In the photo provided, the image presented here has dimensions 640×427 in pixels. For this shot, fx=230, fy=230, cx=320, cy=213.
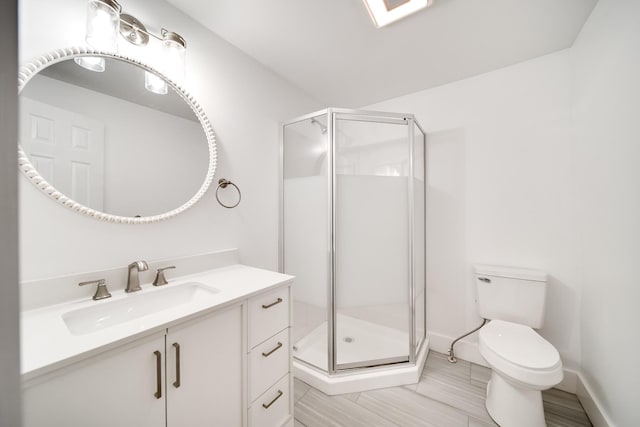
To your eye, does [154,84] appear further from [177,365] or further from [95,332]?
[177,365]

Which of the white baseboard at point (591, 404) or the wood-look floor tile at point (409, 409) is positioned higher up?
the white baseboard at point (591, 404)

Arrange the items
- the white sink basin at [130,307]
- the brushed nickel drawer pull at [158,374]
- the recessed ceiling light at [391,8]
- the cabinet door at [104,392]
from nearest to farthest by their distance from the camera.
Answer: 1. the cabinet door at [104,392]
2. the brushed nickel drawer pull at [158,374]
3. the white sink basin at [130,307]
4. the recessed ceiling light at [391,8]

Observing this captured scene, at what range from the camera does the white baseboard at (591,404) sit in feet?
4.07

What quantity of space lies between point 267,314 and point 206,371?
0.33 m

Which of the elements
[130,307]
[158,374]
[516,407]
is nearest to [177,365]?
[158,374]

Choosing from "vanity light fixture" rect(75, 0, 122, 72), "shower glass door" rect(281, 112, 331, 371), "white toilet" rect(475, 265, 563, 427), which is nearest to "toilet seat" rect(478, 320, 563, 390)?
"white toilet" rect(475, 265, 563, 427)

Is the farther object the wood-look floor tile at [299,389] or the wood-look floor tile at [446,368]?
the wood-look floor tile at [446,368]

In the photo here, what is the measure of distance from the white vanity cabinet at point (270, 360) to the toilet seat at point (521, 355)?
1199 mm

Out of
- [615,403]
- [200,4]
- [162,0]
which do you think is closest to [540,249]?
[615,403]

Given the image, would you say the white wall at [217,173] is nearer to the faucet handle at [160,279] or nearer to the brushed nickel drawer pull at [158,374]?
the faucet handle at [160,279]

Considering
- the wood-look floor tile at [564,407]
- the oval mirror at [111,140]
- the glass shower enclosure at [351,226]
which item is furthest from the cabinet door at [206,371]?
the wood-look floor tile at [564,407]

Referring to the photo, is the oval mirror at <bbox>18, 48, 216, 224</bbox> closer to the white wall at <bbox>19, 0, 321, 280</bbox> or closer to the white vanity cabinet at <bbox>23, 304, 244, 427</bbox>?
the white wall at <bbox>19, 0, 321, 280</bbox>

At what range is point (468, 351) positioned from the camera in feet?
6.31

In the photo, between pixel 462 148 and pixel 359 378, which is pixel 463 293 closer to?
pixel 359 378
